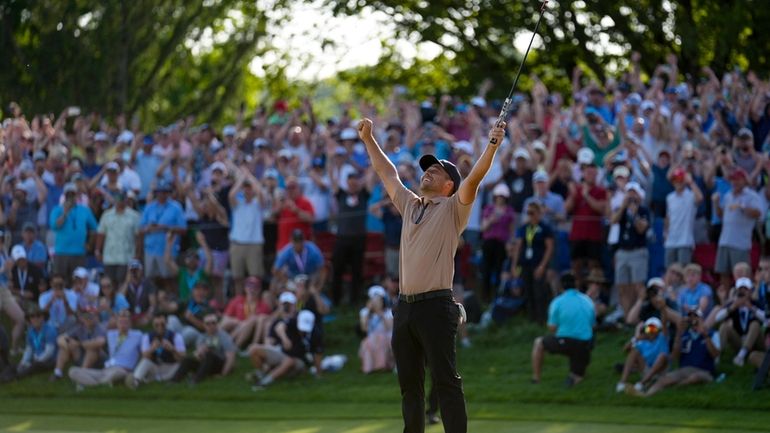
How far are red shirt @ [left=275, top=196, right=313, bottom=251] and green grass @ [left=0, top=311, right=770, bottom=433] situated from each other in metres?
1.43

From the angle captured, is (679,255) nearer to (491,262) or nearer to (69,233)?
(491,262)

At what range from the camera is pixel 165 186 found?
67.0ft

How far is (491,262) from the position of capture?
19.5 meters

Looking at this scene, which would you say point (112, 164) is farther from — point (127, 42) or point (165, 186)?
point (127, 42)

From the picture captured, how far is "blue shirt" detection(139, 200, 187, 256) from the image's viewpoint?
19.9m

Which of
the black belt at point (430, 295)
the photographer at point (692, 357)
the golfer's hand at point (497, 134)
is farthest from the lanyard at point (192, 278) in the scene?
the golfer's hand at point (497, 134)

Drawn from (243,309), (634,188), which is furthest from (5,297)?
(634,188)

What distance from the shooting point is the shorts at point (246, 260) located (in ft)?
65.3

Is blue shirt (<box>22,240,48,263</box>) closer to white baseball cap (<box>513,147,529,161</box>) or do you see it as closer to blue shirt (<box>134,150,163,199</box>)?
blue shirt (<box>134,150,163,199</box>)

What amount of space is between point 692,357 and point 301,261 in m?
5.74

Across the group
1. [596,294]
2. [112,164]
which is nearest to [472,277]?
[596,294]

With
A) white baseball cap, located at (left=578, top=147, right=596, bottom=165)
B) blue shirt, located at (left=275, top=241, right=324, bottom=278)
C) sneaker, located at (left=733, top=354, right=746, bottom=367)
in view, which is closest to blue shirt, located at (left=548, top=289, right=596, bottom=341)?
sneaker, located at (left=733, top=354, right=746, bottom=367)

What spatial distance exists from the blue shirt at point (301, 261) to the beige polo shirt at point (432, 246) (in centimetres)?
973

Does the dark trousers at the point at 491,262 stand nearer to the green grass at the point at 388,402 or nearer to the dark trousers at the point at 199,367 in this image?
the green grass at the point at 388,402
